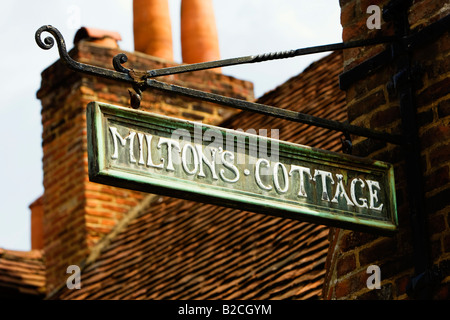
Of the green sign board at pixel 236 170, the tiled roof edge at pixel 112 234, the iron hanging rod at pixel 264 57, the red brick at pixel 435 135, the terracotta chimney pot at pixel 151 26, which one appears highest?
the terracotta chimney pot at pixel 151 26

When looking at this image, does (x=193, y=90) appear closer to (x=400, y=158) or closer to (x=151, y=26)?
(x=400, y=158)

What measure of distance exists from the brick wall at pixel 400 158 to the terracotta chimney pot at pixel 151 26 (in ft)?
22.4

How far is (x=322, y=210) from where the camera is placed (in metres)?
4.45

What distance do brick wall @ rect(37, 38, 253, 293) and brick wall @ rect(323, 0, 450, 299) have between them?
562cm

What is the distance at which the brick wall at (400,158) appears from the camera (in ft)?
15.3

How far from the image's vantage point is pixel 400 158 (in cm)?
488

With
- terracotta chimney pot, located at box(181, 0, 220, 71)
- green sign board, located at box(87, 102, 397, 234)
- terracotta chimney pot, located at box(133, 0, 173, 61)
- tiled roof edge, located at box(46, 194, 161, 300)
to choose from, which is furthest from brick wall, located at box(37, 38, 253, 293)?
green sign board, located at box(87, 102, 397, 234)

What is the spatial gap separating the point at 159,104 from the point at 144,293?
3239 millimetres

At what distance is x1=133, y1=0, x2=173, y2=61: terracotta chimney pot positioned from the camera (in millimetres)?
11969

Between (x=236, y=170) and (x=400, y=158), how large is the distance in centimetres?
92

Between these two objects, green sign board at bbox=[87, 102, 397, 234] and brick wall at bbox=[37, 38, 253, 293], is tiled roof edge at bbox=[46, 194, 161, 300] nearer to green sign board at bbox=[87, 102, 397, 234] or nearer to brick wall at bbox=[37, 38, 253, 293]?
brick wall at bbox=[37, 38, 253, 293]

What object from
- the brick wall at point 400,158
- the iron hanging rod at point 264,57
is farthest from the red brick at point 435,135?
the iron hanging rod at point 264,57

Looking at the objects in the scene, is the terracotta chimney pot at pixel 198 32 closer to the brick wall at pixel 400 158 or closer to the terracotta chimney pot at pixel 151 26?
the terracotta chimney pot at pixel 151 26

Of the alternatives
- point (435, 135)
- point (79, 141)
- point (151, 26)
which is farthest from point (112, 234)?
point (435, 135)
